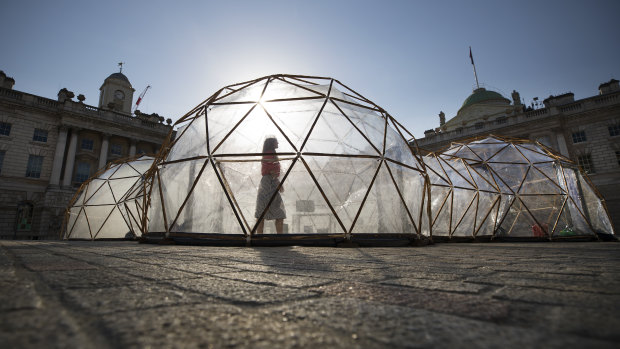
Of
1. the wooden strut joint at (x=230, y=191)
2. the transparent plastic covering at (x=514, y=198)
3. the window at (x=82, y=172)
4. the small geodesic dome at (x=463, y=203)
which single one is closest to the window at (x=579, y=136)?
the transparent plastic covering at (x=514, y=198)

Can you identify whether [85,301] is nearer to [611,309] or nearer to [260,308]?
[260,308]

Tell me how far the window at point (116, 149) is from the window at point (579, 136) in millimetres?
41536

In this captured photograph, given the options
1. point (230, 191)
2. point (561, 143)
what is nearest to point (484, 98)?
point (561, 143)

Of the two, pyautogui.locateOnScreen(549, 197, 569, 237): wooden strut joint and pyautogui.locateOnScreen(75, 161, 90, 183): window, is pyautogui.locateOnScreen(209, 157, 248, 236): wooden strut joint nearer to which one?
pyautogui.locateOnScreen(549, 197, 569, 237): wooden strut joint

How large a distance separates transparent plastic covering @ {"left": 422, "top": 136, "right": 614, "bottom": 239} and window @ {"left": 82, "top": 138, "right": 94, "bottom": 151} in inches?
1180

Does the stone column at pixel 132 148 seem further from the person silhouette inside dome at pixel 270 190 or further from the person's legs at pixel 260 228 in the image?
the person's legs at pixel 260 228

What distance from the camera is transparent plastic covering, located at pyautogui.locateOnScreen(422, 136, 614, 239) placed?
9859 mm

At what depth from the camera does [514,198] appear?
34.3ft

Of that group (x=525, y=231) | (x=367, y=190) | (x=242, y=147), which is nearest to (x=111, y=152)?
(x=242, y=147)

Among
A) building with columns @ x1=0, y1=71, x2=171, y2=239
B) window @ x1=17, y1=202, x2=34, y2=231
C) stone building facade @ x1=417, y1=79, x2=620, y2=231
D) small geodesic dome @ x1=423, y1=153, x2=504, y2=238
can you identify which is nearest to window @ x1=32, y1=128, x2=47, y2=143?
building with columns @ x1=0, y1=71, x2=171, y2=239

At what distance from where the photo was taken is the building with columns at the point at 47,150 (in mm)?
22516

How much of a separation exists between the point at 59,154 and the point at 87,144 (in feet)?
9.44

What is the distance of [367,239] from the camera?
565 cm

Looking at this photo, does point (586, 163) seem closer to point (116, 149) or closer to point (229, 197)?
point (229, 197)
